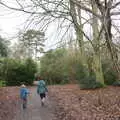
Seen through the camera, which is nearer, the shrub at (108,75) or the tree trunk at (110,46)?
the tree trunk at (110,46)

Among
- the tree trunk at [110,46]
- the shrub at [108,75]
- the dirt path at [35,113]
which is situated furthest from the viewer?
the shrub at [108,75]

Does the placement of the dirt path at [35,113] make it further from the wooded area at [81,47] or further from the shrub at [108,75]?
the shrub at [108,75]

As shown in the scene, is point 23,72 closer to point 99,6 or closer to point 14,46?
point 14,46

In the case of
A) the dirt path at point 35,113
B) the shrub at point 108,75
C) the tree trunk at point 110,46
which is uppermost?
the shrub at point 108,75

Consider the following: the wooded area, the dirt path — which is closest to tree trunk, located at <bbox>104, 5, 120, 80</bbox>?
the wooded area

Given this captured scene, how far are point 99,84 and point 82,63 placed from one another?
8122 millimetres

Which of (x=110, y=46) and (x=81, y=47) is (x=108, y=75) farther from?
(x=110, y=46)

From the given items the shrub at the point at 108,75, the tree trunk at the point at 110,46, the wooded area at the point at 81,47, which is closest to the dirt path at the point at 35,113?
the wooded area at the point at 81,47

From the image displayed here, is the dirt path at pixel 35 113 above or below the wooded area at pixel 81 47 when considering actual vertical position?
below

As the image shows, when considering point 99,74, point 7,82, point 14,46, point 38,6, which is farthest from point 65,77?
point 38,6

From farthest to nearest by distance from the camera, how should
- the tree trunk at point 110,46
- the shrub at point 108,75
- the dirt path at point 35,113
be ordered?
the shrub at point 108,75, the dirt path at point 35,113, the tree trunk at point 110,46

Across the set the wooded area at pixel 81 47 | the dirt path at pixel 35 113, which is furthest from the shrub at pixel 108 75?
the dirt path at pixel 35 113

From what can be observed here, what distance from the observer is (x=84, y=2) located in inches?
360

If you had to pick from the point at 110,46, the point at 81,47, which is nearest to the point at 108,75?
the point at 81,47
